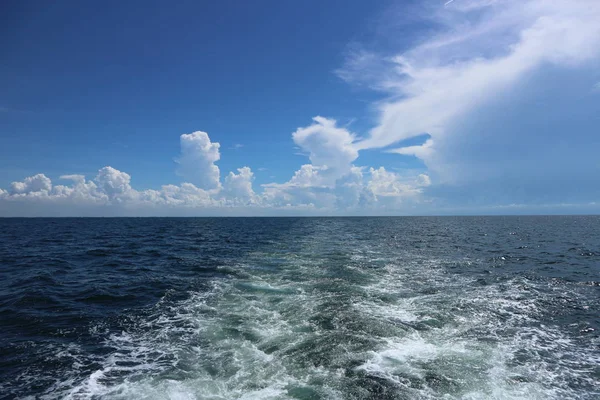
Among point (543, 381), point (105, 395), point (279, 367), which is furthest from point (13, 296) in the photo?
point (543, 381)

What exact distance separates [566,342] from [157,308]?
19.6 metres

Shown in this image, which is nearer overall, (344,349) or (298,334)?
(344,349)

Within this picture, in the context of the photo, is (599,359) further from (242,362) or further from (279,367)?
(242,362)

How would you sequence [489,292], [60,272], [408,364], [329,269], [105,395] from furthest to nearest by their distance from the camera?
[329,269]
[60,272]
[489,292]
[408,364]
[105,395]

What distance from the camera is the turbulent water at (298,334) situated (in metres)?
9.05

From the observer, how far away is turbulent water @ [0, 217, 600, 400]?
9.05 metres

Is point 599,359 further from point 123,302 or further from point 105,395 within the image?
point 123,302

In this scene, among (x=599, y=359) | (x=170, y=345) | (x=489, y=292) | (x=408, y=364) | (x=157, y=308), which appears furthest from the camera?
(x=489, y=292)

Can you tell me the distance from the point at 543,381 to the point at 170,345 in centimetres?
1337

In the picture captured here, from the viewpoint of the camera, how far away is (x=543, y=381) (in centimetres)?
944

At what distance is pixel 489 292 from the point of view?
19281 millimetres

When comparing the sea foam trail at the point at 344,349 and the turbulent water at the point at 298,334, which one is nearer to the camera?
the sea foam trail at the point at 344,349

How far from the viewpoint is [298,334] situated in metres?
12.7

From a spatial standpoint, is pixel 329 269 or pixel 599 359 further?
pixel 329 269
